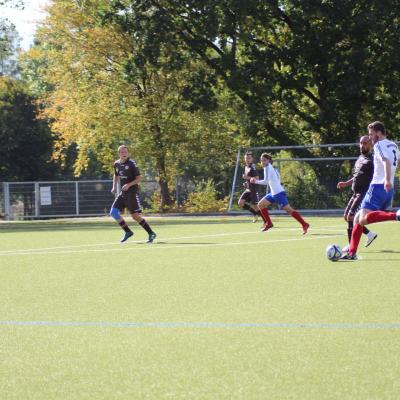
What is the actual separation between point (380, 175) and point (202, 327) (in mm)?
6352

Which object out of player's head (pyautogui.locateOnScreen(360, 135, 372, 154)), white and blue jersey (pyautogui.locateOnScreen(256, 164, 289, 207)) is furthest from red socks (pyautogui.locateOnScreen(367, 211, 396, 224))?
white and blue jersey (pyautogui.locateOnScreen(256, 164, 289, 207))

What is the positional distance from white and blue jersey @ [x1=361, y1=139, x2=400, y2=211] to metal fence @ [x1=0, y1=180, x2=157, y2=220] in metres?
30.9

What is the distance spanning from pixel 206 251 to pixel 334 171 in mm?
17620

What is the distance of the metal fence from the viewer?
144ft

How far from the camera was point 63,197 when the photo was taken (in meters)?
44.4

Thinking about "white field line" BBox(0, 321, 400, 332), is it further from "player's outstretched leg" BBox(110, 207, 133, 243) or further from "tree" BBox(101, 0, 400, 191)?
"tree" BBox(101, 0, 400, 191)

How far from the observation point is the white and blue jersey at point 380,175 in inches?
518

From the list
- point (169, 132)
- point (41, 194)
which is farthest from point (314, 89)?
point (41, 194)

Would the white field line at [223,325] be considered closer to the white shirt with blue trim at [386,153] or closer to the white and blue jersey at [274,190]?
the white shirt with blue trim at [386,153]

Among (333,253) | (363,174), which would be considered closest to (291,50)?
(363,174)

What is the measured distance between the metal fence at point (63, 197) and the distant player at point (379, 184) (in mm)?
30775

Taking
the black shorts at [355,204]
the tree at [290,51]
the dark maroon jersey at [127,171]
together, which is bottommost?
the black shorts at [355,204]

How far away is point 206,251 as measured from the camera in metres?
16.5

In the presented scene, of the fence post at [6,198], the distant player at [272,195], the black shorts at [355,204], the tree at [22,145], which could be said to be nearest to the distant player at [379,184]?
the black shorts at [355,204]
